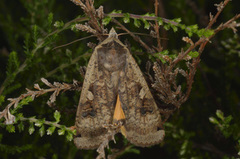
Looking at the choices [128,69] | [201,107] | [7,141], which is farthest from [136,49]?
[7,141]

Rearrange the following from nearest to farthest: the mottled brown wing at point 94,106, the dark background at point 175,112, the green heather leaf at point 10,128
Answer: the green heather leaf at point 10,128 < the mottled brown wing at point 94,106 < the dark background at point 175,112

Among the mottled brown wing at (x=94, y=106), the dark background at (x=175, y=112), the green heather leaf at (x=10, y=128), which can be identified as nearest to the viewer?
the green heather leaf at (x=10, y=128)

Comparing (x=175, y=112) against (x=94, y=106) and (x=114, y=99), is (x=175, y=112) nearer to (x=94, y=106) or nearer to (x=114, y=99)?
(x=114, y=99)

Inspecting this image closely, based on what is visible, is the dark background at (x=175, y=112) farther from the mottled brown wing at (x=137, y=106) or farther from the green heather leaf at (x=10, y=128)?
the mottled brown wing at (x=137, y=106)

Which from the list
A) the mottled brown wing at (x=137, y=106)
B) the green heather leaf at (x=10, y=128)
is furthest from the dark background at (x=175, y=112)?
the mottled brown wing at (x=137, y=106)

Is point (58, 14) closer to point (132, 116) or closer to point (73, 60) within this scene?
point (73, 60)

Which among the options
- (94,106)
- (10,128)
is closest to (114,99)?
(94,106)

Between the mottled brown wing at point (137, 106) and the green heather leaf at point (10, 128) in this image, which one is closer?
the green heather leaf at point (10, 128)
